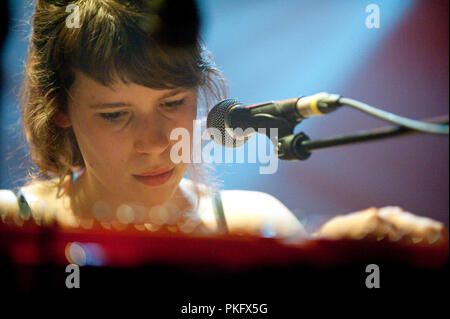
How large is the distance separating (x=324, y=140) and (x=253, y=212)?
0.64 m

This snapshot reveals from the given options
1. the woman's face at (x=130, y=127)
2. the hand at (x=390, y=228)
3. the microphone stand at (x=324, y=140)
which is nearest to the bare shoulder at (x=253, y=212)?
the woman's face at (x=130, y=127)

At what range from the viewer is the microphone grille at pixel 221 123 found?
2.40 ft

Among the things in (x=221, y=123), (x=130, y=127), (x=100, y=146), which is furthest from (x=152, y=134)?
(x=221, y=123)

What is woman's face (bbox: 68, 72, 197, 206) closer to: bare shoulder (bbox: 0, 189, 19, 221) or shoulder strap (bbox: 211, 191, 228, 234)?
shoulder strap (bbox: 211, 191, 228, 234)

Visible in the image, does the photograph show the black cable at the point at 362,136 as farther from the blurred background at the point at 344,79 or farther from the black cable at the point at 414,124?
the blurred background at the point at 344,79

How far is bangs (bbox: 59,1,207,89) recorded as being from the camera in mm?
956

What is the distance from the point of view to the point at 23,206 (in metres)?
1.21

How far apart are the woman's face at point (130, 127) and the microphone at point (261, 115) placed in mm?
284

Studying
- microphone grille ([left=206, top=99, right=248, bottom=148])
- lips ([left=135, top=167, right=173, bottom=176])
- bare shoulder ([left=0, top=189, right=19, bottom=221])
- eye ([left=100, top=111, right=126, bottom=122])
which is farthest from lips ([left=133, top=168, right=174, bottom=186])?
bare shoulder ([left=0, top=189, right=19, bottom=221])

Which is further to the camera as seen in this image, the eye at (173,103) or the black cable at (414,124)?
the eye at (173,103)

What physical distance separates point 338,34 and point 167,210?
0.73 m

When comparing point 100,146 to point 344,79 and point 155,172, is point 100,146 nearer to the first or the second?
point 155,172
